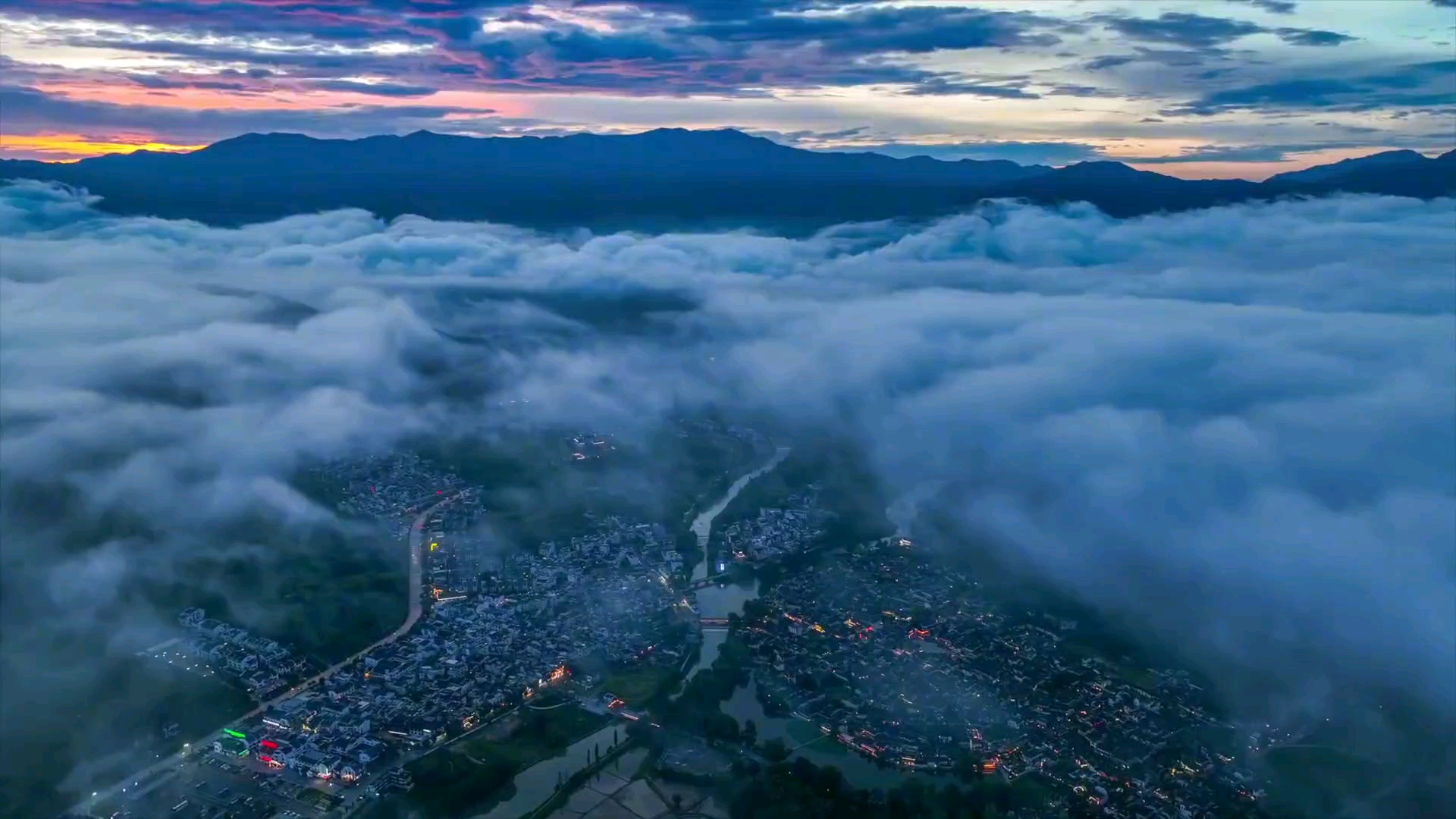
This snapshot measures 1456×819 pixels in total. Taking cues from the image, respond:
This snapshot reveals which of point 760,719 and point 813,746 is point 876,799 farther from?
point 760,719

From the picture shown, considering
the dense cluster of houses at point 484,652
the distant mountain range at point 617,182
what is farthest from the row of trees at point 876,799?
the distant mountain range at point 617,182

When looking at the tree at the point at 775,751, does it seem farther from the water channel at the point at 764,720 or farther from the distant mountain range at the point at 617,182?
the distant mountain range at the point at 617,182

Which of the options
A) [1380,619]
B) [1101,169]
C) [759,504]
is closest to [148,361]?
[759,504]

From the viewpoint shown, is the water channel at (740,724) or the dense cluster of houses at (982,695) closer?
the water channel at (740,724)

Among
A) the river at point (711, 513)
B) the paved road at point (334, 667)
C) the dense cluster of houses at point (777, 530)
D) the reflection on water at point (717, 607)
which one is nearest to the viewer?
the paved road at point (334, 667)

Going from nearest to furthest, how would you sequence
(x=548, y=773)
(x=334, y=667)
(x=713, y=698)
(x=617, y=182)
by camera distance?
(x=548, y=773) < (x=713, y=698) < (x=334, y=667) < (x=617, y=182)

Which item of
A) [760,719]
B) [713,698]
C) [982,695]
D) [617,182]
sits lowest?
[760,719]

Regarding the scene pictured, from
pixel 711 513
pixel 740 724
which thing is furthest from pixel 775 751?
pixel 711 513
